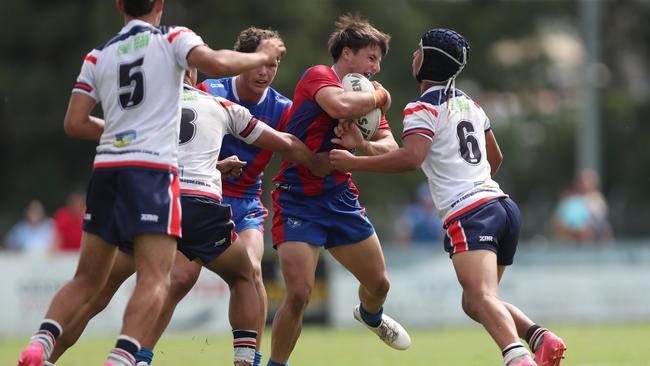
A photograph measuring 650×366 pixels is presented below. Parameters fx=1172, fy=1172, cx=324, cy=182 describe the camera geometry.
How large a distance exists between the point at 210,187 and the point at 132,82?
1.37 m

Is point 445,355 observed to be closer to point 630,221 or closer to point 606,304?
point 606,304

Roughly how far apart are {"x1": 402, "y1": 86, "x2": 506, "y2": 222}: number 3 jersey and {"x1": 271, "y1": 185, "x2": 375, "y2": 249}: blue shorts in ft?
2.74

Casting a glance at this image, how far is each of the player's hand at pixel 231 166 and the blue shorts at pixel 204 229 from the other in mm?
366

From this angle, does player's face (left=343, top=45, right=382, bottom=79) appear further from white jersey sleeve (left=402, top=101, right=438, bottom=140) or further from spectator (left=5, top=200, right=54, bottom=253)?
spectator (left=5, top=200, right=54, bottom=253)

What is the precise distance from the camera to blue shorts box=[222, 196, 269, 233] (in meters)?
9.17

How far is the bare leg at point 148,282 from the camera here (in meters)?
6.82

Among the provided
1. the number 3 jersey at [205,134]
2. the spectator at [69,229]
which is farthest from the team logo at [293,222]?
the spectator at [69,229]

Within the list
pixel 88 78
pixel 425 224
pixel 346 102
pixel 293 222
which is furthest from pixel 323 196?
pixel 425 224

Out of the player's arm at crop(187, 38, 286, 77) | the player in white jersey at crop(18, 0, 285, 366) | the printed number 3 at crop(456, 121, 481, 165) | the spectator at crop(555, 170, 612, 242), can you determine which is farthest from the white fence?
the player's arm at crop(187, 38, 286, 77)

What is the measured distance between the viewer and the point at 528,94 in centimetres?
3853

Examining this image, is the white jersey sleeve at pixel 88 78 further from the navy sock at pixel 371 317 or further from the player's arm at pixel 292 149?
the navy sock at pixel 371 317

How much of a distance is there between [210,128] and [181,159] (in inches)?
11.6

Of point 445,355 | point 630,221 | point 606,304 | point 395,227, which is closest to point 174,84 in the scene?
point 445,355

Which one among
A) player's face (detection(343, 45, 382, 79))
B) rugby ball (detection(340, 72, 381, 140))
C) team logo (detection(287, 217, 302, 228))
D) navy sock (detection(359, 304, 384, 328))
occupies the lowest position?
navy sock (detection(359, 304, 384, 328))
